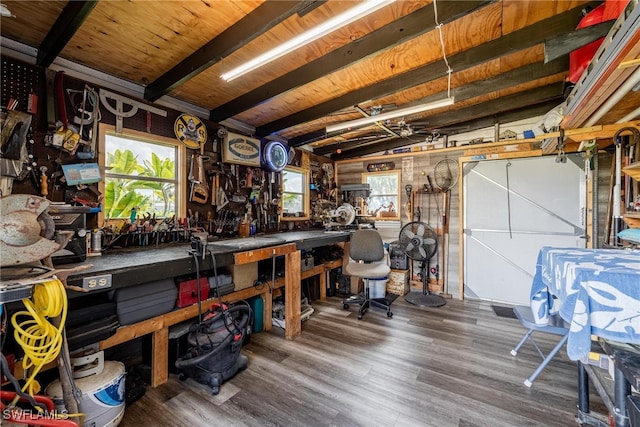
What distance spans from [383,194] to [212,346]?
3934 millimetres

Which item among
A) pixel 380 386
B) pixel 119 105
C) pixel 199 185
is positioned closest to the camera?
pixel 380 386

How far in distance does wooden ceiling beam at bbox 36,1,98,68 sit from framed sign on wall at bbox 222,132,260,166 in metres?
1.62

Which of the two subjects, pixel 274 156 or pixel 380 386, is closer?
pixel 380 386

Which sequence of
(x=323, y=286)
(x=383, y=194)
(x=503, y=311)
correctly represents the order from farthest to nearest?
(x=383, y=194), (x=323, y=286), (x=503, y=311)

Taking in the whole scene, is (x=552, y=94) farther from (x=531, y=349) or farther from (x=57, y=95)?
(x=57, y=95)

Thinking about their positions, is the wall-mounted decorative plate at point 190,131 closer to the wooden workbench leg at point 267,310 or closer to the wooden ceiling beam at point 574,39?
the wooden workbench leg at point 267,310

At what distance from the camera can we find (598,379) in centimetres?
151

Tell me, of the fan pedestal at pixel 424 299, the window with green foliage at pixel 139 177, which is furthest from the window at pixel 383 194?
the window with green foliage at pixel 139 177

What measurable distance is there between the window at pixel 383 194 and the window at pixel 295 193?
124 cm

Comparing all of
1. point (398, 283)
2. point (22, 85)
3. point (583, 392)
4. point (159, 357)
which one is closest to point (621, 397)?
point (583, 392)

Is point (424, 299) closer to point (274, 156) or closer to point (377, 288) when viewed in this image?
point (377, 288)

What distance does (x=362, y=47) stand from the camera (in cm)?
224

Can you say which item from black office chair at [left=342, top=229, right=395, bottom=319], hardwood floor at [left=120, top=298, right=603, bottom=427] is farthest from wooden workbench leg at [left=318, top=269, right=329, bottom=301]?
hardwood floor at [left=120, top=298, right=603, bottom=427]

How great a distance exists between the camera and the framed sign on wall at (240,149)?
3357mm
